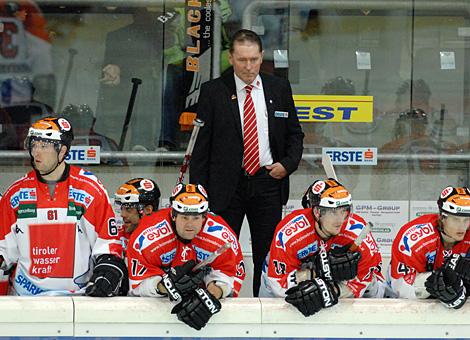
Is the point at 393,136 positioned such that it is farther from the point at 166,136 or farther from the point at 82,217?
the point at 82,217

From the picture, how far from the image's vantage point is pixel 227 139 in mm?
6113

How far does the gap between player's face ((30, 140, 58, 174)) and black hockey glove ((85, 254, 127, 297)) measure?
1.64 feet

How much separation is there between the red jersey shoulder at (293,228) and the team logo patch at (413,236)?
1.51 ft

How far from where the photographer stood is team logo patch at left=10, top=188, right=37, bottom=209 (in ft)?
17.1

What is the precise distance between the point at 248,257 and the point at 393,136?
133 cm

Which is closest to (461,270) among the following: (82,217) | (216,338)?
(216,338)

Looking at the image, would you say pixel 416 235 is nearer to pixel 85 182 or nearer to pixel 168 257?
pixel 168 257

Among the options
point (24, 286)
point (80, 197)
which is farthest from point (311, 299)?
point (24, 286)

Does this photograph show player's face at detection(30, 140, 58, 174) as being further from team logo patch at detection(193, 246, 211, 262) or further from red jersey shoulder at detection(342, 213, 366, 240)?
red jersey shoulder at detection(342, 213, 366, 240)

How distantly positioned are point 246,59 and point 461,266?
170 centimetres

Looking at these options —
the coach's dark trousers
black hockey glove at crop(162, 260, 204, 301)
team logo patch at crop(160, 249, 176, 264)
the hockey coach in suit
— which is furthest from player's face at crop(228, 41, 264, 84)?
black hockey glove at crop(162, 260, 204, 301)

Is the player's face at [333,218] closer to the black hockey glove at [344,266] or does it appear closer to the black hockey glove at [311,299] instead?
the black hockey glove at [344,266]

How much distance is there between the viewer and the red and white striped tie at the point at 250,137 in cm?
611

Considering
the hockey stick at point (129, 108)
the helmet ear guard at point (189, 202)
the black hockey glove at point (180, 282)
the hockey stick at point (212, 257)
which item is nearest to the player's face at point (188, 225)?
the helmet ear guard at point (189, 202)
